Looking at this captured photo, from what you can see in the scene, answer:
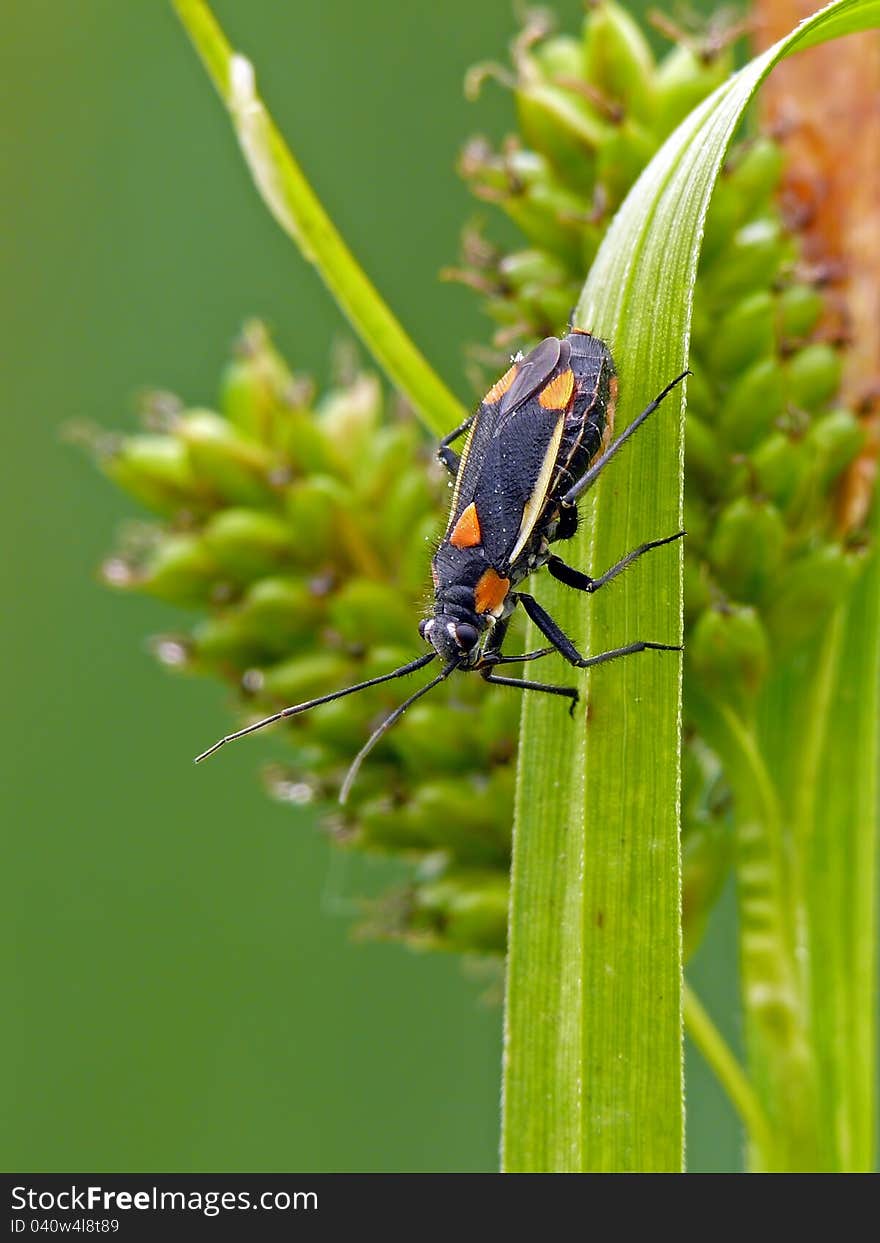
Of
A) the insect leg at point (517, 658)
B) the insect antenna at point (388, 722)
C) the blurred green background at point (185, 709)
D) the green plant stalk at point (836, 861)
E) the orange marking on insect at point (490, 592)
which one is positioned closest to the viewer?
the insect leg at point (517, 658)

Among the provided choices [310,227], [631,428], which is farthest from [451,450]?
[631,428]

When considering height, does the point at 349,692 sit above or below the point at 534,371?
below

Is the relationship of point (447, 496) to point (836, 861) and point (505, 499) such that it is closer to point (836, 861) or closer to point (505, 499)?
point (505, 499)

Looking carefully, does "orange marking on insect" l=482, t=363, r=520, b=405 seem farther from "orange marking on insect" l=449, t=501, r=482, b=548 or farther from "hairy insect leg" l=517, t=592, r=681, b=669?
"hairy insect leg" l=517, t=592, r=681, b=669

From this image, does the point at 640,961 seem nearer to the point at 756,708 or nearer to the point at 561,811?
the point at 561,811

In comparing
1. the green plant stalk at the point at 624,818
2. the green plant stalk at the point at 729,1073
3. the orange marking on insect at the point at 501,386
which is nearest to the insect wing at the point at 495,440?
the orange marking on insect at the point at 501,386

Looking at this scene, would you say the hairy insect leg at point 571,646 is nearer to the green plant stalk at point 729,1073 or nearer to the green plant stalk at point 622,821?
the green plant stalk at point 622,821
